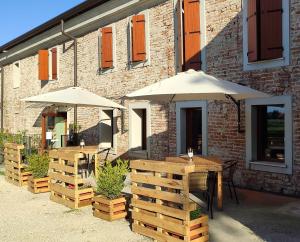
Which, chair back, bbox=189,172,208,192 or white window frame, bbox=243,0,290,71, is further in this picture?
white window frame, bbox=243,0,290,71

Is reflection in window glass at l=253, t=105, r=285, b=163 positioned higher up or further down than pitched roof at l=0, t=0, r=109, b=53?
further down

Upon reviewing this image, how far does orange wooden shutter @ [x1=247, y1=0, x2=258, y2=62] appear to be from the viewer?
328 inches

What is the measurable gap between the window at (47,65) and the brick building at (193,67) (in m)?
0.59

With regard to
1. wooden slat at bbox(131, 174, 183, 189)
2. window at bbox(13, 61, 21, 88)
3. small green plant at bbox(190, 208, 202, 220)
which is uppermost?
window at bbox(13, 61, 21, 88)

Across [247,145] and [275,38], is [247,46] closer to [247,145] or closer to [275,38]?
[275,38]

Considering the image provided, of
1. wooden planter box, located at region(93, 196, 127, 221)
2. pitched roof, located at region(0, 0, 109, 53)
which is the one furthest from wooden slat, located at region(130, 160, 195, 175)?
pitched roof, located at region(0, 0, 109, 53)

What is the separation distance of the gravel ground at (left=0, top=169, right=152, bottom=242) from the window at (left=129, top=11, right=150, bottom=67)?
5539mm

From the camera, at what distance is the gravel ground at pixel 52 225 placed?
5.52 m

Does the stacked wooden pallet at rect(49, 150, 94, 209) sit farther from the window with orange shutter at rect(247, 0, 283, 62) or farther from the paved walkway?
the window with orange shutter at rect(247, 0, 283, 62)

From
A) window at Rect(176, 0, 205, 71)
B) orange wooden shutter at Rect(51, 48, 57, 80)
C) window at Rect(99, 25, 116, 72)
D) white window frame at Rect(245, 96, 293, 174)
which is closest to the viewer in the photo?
white window frame at Rect(245, 96, 293, 174)

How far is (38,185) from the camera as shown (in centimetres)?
876

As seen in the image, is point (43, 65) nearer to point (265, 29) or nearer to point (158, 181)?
point (265, 29)

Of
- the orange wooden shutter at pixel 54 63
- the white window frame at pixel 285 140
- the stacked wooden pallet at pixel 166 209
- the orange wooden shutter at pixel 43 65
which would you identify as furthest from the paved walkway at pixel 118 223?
the orange wooden shutter at pixel 43 65

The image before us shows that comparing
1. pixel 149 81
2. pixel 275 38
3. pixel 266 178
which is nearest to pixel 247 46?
pixel 275 38
